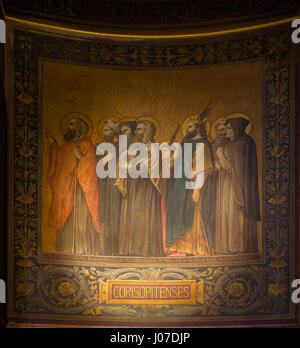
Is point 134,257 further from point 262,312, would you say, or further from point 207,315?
point 262,312

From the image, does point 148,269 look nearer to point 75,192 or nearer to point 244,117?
point 75,192

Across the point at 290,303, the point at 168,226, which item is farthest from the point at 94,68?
the point at 290,303

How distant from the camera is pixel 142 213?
827 centimetres

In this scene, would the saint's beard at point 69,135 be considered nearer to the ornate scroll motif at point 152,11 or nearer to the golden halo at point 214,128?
the ornate scroll motif at point 152,11

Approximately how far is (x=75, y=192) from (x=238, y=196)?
2.22m

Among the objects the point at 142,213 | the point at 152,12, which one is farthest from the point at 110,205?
the point at 152,12

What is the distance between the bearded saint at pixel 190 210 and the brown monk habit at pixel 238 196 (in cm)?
20

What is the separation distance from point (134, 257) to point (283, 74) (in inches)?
125

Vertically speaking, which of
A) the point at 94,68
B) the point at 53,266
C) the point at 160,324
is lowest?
the point at 160,324

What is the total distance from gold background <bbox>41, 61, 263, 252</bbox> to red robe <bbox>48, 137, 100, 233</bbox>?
0.19m

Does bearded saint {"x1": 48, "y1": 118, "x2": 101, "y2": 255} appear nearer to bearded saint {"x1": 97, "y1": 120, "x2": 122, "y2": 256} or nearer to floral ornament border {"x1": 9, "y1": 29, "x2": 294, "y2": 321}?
bearded saint {"x1": 97, "y1": 120, "x2": 122, "y2": 256}

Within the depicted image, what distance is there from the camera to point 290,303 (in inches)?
307

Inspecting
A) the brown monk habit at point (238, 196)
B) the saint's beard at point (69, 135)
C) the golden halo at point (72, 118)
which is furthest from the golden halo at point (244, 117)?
the saint's beard at point (69, 135)

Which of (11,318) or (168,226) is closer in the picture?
(11,318)
